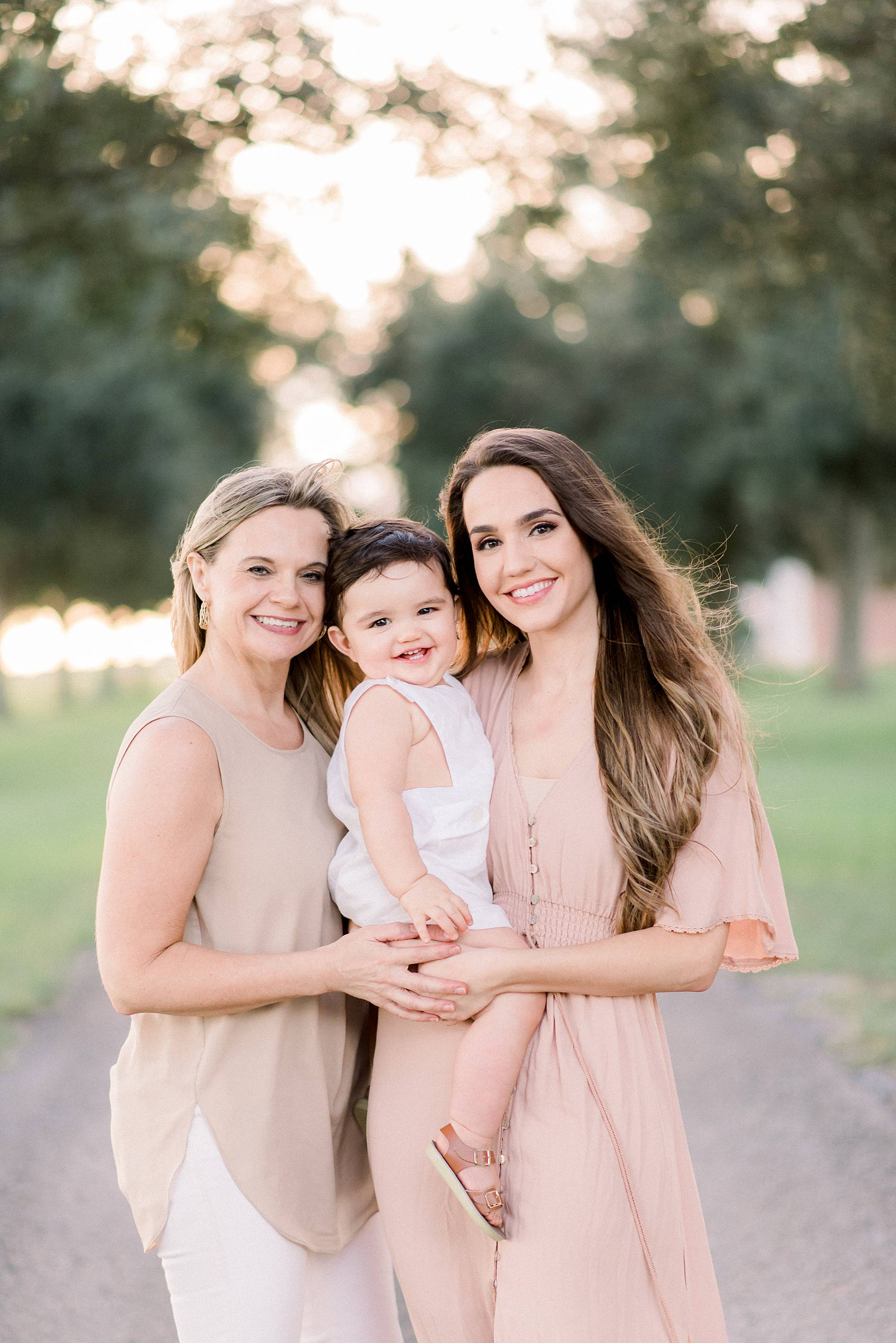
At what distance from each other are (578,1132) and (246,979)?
31.8 inches

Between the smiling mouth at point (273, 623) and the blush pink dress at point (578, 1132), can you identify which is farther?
the smiling mouth at point (273, 623)

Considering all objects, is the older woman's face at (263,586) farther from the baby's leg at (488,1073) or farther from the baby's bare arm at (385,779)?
the baby's leg at (488,1073)

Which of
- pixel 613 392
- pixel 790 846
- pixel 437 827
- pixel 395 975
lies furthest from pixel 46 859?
pixel 613 392

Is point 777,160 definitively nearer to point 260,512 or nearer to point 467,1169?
point 260,512

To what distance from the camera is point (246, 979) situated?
2533mm

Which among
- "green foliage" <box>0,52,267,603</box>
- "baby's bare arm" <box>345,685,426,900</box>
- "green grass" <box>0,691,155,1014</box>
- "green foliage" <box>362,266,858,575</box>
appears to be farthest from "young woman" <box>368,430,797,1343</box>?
"green foliage" <box>362,266,858,575</box>

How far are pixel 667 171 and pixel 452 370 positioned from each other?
17465mm

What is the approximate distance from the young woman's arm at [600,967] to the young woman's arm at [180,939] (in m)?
0.06

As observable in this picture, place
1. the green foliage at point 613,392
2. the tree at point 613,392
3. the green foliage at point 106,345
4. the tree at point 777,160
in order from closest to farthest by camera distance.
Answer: the tree at point 777,160 → the green foliage at point 106,345 → the tree at point 613,392 → the green foliage at point 613,392

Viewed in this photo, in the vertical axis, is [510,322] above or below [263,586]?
above

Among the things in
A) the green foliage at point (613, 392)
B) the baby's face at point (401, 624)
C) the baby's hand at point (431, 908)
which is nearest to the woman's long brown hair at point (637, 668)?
the baby's face at point (401, 624)

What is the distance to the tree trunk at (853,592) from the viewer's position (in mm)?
28828

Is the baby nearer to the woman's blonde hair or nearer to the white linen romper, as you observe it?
the white linen romper

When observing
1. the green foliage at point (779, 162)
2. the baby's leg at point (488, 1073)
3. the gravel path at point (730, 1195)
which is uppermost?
the green foliage at point (779, 162)
